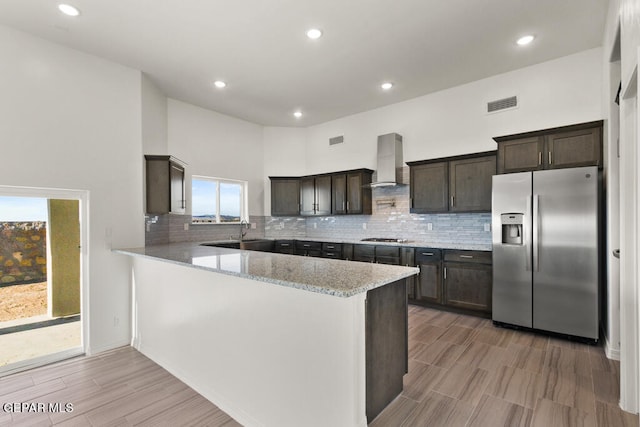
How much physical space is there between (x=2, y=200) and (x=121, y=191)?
0.96 metres

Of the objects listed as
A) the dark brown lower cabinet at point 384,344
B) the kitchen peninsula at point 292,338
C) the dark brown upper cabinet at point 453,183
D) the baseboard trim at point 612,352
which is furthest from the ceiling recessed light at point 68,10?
the baseboard trim at point 612,352

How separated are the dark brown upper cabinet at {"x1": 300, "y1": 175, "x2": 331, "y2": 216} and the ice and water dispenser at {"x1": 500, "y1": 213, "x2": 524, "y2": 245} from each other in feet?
9.77

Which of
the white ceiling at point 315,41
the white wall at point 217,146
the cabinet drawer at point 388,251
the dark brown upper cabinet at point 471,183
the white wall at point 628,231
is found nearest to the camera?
the white wall at point 628,231

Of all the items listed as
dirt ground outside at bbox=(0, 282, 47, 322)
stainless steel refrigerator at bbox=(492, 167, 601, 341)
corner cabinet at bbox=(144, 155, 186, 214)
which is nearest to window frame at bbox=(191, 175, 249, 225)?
corner cabinet at bbox=(144, 155, 186, 214)

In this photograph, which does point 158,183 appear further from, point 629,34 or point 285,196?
point 629,34

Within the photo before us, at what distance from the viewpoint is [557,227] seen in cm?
324

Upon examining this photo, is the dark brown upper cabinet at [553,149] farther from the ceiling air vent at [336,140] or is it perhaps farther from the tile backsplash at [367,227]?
the ceiling air vent at [336,140]

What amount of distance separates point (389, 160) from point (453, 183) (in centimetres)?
115

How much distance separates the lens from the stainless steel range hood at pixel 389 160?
5078 millimetres

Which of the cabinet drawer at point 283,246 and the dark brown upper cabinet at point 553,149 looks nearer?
the dark brown upper cabinet at point 553,149

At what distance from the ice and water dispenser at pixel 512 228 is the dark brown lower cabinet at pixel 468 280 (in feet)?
1.04

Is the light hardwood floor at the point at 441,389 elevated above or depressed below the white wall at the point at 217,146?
below

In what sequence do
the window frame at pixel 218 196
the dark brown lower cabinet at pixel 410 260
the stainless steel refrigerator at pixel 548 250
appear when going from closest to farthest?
the stainless steel refrigerator at pixel 548 250 → the dark brown lower cabinet at pixel 410 260 → the window frame at pixel 218 196

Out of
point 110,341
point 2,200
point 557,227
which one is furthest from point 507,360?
point 2,200
